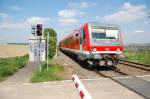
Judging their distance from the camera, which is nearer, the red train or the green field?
the red train

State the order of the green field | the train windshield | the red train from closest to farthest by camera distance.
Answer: the red train, the train windshield, the green field

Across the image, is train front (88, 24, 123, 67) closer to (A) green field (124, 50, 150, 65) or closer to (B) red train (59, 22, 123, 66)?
(B) red train (59, 22, 123, 66)

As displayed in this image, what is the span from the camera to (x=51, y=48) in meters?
35.5

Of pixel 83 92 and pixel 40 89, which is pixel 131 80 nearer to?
pixel 40 89

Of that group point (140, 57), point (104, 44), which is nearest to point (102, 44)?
point (104, 44)

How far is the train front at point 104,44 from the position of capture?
57.9 feet

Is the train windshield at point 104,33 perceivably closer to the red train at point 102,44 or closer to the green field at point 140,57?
the red train at point 102,44

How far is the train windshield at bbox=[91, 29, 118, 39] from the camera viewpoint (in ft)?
59.2

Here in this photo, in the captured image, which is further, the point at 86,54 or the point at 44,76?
the point at 86,54

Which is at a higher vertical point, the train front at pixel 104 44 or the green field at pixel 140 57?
the train front at pixel 104 44

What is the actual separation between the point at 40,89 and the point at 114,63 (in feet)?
27.6

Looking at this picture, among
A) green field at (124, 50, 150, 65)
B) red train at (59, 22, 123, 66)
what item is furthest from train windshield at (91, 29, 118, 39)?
green field at (124, 50, 150, 65)

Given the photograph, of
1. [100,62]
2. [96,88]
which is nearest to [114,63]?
[100,62]

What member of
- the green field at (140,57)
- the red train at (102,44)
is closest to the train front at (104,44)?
the red train at (102,44)
